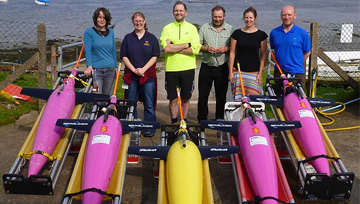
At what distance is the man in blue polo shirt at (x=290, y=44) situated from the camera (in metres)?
5.83

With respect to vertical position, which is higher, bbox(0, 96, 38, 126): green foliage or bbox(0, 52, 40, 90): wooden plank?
bbox(0, 52, 40, 90): wooden plank

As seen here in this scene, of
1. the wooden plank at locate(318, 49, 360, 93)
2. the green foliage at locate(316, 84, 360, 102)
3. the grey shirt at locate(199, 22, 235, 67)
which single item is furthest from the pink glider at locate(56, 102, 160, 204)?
the green foliage at locate(316, 84, 360, 102)

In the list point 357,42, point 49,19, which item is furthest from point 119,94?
point 49,19

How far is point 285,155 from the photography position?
5512 millimetres

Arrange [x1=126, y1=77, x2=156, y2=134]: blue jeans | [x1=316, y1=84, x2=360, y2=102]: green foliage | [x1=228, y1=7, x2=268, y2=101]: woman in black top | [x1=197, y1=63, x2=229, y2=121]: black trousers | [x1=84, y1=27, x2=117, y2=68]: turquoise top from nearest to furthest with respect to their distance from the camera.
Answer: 1. [x1=228, y1=7, x2=268, y2=101]: woman in black top
2. [x1=84, y1=27, x2=117, y2=68]: turquoise top
3. [x1=126, y1=77, x2=156, y2=134]: blue jeans
4. [x1=197, y1=63, x2=229, y2=121]: black trousers
5. [x1=316, y1=84, x2=360, y2=102]: green foliage

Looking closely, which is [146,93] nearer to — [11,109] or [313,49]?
[11,109]

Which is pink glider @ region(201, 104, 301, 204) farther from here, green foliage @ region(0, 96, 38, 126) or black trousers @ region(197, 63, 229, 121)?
green foliage @ region(0, 96, 38, 126)

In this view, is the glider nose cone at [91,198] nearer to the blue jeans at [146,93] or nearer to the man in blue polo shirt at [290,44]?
the blue jeans at [146,93]

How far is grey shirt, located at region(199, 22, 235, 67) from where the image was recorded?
5.96 metres

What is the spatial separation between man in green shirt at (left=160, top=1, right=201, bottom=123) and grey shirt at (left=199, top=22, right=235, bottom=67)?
0.74 ft

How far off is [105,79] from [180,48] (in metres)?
1.35

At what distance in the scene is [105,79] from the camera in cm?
→ 609

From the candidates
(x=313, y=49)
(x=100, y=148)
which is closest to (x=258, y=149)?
(x=100, y=148)

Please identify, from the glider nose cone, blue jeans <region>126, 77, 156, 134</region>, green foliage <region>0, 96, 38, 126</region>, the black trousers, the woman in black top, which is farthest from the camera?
green foliage <region>0, 96, 38, 126</region>
